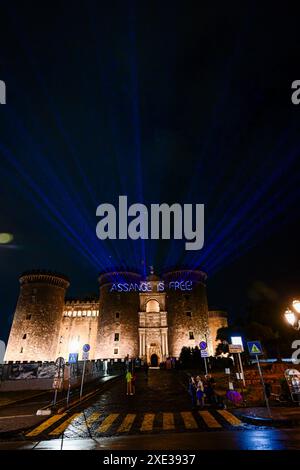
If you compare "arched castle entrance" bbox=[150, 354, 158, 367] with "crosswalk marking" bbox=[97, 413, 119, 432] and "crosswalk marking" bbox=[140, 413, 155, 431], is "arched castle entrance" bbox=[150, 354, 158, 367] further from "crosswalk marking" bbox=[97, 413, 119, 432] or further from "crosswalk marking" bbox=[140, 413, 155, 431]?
"crosswalk marking" bbox=[140, 413, 155, 431]

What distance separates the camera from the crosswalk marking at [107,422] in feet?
32.4

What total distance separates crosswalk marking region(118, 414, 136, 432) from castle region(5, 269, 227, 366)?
3642 centimetres

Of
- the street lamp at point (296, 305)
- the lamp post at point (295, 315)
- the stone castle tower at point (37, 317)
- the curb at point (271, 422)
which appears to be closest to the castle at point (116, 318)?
the stone castle tower at point (37, 317)

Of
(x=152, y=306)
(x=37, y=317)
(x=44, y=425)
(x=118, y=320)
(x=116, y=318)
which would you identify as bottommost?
(x=44, y=425)

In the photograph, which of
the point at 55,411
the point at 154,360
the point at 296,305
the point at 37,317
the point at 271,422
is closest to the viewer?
the point at 271,422

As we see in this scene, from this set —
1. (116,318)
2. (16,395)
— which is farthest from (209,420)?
(116,318)

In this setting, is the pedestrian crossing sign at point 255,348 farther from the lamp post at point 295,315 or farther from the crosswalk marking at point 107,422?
the crosswalk marking at point 107,422

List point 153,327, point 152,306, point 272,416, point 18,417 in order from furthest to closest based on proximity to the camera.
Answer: point 152,306, point 153,327, point 18,417, point 272,416

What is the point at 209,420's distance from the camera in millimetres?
10570

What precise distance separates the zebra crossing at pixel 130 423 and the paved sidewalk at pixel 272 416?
1.22 ft

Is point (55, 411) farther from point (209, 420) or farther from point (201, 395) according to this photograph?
point (209, 420)

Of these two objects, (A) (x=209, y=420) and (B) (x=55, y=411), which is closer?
(A) (x=209, y=420)

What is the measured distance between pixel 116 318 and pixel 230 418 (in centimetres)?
3975

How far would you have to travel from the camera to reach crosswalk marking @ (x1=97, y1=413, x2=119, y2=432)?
32.4ft
